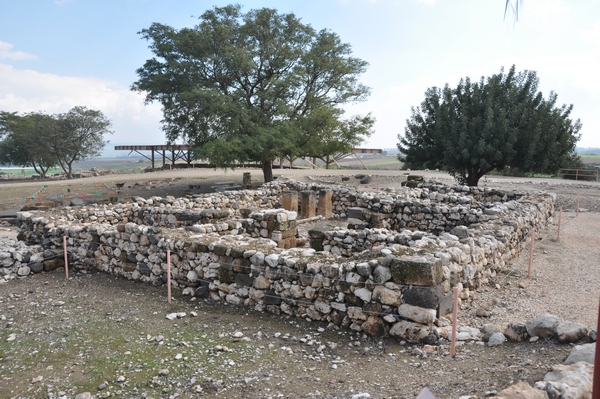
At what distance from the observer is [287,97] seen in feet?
80.0

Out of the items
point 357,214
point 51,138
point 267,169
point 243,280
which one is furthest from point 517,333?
point 51,138

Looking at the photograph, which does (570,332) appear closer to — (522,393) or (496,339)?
(496,339)

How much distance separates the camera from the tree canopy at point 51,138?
35781mm

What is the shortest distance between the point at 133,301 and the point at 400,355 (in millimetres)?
4683

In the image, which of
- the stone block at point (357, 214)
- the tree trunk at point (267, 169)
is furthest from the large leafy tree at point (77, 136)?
the stone block at point (357, 214)

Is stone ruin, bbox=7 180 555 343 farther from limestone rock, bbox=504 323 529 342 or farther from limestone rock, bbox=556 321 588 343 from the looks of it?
limestone rock, bbox=556 321 588 343

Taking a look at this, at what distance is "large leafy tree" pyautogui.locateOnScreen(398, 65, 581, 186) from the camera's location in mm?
18938

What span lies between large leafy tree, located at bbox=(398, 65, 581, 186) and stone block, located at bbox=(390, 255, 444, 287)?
15549 mm

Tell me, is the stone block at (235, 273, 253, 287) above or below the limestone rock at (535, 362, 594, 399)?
below

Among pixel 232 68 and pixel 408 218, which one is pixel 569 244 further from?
pixel 232 68

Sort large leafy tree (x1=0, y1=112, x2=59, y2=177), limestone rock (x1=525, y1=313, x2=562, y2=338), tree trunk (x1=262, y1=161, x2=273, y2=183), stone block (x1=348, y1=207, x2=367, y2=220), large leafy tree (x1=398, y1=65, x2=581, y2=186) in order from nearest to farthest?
limestone rock (x1=525, y1=313, x2=562, y2=338)
stone block (x1=348, y1=207, x2=367, y2=220)
large leafy tree (x1=398, y1=65, x2=581, y2=186)
tree trunk (x1=262, y1=161, x2=273, y2=183)
large leafy tree (x1=0, y1=112, x2=59, y2=177)

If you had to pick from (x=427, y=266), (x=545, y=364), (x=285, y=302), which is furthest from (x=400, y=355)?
(x=285, y=302)

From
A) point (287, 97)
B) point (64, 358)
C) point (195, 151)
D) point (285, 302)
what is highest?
point (287, 97)

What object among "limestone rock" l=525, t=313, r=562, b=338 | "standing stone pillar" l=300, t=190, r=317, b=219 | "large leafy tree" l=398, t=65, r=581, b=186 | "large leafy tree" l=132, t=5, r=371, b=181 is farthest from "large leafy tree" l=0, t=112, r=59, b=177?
"limestone rock" l=525, t=313, r=562, b=338
